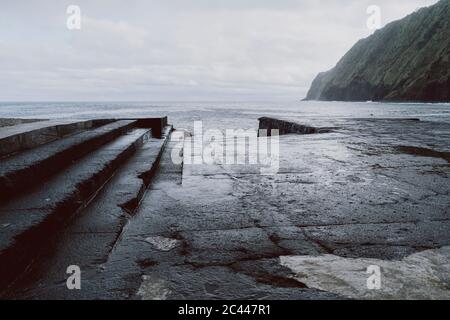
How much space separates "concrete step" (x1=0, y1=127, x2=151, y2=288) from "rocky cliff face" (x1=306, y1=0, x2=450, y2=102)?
74.3 metres

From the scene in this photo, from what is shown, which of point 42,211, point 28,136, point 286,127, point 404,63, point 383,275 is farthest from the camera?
point 404,63

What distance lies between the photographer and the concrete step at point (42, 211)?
5.23 ft

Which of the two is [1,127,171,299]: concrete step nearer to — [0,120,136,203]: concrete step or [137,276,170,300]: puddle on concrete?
[137,276,170,300]: puddle on concrete

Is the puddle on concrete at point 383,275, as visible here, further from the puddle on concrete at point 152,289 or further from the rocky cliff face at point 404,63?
the rocky cliff face at point 404,63

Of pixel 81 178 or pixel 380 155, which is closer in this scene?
pixel 81 178

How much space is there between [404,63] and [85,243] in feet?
302

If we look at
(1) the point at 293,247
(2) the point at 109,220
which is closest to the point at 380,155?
(1) the point at 293,247

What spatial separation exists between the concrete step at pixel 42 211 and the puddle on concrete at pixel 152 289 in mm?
598

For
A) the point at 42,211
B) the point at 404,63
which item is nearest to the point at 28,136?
the point at 42,211

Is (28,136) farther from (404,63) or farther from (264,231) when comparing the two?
(404,63)

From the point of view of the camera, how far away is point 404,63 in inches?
3145

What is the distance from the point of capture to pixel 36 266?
1.67 metres
